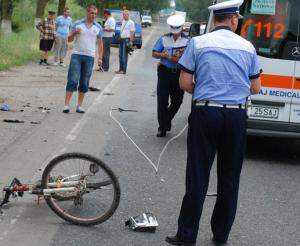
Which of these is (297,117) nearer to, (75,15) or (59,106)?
(59,106)

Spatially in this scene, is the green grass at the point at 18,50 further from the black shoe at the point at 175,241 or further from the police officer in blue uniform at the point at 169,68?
the black shoe at the point at 175,241

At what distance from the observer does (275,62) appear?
834cm

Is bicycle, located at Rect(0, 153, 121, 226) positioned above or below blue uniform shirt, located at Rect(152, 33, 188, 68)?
below

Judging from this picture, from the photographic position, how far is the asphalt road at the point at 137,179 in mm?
5387

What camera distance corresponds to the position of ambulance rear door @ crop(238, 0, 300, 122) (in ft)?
27.3

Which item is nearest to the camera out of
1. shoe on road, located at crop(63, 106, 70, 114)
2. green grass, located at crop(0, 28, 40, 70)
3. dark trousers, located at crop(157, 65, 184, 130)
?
dark trousers, located at crop(157, 65, 184, 130)

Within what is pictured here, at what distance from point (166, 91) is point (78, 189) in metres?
4.31

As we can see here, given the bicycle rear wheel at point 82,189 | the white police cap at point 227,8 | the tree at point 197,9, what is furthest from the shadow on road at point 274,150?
the tree at point 197,9

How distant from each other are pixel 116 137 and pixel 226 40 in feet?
16.1

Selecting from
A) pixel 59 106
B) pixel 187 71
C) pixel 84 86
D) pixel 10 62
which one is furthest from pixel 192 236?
pixel 10 62

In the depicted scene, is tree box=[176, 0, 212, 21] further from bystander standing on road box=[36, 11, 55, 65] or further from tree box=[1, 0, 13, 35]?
bystander standing on road box=[36, 11, 55, 65]

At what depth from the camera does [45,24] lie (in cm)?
2002

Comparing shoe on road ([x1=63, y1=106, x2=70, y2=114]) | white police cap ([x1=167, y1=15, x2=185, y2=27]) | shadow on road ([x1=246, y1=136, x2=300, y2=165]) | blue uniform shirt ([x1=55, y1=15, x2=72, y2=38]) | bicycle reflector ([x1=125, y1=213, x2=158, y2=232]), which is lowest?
shadow on road ([x1=246, y1=136, x2=300, y2=165])

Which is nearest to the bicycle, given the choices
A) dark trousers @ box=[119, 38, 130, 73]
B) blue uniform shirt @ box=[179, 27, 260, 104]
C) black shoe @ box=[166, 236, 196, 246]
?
black shoe @ box=[166, 236, 196, 246]
